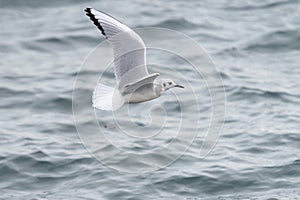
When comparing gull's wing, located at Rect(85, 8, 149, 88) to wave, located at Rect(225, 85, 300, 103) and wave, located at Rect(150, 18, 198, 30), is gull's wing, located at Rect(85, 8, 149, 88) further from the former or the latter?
wave, located at Rect(150, 18, 198, 30)

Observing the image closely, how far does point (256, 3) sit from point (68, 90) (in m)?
4.60

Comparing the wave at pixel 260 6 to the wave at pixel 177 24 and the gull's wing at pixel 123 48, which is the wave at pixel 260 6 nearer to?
the wave at pixel 177 24

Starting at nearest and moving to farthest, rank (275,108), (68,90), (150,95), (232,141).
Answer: (150,95), (232,141), (275,108), (68,90)

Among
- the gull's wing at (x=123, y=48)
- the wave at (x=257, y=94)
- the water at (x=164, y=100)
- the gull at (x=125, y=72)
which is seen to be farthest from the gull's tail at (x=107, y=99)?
the wave at (x=257, y=94)

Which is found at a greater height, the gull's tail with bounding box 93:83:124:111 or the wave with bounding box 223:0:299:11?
the wave with bounding box 223:0:299:11

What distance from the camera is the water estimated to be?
34.9ft

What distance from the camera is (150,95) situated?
8969mm

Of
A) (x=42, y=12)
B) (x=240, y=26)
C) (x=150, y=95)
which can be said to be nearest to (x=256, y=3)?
(x=240, y=26)

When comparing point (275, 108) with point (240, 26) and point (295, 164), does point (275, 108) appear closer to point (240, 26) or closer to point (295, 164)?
point (295, 164)

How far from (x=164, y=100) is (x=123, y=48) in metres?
3.75

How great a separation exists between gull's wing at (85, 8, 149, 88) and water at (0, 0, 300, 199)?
1556mm

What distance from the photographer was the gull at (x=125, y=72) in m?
8.99

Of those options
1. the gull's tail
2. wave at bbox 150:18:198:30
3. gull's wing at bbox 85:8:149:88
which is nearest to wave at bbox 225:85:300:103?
wave at bbox 150:18:198:30

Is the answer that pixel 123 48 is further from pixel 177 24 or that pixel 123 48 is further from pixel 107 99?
pixel 177 24
